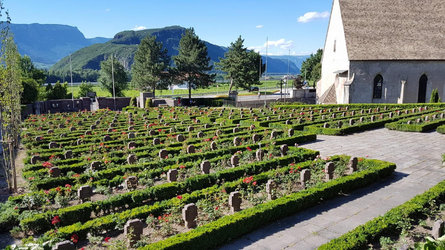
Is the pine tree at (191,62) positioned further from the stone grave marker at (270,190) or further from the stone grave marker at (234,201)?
the stone grave marker at (234,201)

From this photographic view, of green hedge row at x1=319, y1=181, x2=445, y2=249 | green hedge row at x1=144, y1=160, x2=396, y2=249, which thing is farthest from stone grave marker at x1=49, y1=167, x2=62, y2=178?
green hedge row at x1=319, y1=181, x2=445, y2=249

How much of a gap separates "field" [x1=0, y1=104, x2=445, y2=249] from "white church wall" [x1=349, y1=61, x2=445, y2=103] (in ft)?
71.6

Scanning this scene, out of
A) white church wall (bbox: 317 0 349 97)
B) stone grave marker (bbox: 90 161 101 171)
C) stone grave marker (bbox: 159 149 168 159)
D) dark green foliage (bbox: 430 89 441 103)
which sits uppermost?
white church wall (bbox: 317 0 349 97)

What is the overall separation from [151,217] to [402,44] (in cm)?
3870

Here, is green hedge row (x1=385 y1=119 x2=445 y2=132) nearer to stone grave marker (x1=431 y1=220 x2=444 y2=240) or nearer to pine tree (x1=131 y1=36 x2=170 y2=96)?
stone grave marker (x1=431 y1=220 x2=444 y2=240)

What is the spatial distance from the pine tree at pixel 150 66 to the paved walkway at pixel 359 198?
1431 inches

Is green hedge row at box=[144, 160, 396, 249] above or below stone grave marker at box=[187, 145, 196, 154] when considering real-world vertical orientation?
below

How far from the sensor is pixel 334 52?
3956 centimetres

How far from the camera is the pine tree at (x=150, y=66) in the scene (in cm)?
4941

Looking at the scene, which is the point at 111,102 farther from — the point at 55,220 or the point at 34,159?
the point at 55,220

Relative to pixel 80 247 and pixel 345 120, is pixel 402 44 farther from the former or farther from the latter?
pixel 80 247

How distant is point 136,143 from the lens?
15266mm

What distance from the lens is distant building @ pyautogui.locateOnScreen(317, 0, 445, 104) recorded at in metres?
35.8

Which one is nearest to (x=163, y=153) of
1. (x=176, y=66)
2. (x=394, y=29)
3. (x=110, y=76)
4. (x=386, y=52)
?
(x=386, y=52)
